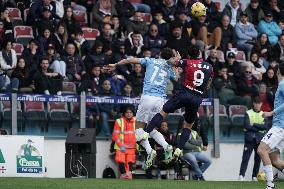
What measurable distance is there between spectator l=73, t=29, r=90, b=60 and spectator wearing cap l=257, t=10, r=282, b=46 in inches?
237

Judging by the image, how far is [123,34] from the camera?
27.6 meters

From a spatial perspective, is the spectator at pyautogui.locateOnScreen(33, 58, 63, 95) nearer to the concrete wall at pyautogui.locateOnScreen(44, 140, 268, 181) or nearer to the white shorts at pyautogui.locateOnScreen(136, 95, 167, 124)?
the concrete wall at pyautogui.locateOnScreen(44, 140, 268, 181)

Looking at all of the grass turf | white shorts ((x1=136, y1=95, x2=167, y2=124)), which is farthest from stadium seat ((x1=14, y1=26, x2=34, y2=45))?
the grass turf

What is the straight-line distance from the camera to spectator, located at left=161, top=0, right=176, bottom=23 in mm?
28702

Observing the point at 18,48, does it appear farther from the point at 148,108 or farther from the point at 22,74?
the point at 148,108

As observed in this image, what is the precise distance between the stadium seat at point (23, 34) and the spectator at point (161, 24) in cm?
368

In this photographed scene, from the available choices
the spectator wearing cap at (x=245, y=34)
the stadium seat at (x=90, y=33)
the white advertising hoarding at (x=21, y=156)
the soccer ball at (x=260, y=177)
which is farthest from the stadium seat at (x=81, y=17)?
the soccer ball at (x=260, y=177)

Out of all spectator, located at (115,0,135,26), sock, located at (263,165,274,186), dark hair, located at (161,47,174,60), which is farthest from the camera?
spectator, located at (115,0,135,26)

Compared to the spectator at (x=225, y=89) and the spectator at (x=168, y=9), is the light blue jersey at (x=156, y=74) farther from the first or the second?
the spectator at (x=168, y=9)

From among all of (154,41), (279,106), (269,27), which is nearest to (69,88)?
(154,41)

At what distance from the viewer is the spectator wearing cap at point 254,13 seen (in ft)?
99.7

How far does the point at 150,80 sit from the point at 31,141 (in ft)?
11.4

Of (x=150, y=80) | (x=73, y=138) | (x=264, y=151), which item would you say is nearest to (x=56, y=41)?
(x=73, y=138)

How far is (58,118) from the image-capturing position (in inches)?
961
